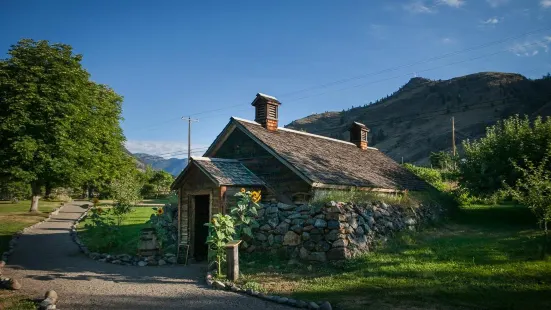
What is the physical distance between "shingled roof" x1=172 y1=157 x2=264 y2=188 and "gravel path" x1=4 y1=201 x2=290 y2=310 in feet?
10.5

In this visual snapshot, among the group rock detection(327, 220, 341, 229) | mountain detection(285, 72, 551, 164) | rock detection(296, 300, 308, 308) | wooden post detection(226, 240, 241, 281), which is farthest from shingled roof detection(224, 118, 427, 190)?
mountain detection(285, 72, 551, 164)

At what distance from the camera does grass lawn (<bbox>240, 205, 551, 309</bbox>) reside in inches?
298

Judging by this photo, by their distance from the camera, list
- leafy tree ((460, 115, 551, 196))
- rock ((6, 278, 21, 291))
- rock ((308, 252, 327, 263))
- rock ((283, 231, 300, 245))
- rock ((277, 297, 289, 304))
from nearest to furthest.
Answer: rock ((277, 297, 289, 304)), rock ((6, 278, 21, 291)), rock ((308, 252, 327, 263)), rock ((283, 231, 300, 245)), leafy tree ((460, 115, 551, 196))

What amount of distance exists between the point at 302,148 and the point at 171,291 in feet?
31.5

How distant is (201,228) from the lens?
14.6 metres

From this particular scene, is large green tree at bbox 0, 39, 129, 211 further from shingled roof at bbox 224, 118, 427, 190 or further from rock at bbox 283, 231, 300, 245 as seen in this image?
rock at bbox 283, 231, 300, 245

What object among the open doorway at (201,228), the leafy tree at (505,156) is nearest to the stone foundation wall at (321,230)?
the open doorway at (201,228)

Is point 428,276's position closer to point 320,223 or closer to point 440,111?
point 320,223

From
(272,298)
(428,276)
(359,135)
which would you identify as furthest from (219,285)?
(359,135)

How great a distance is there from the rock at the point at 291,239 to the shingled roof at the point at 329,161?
81.6 inches

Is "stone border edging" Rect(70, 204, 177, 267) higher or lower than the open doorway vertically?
lower

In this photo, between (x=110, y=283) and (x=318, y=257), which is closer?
(x=110, y=283)

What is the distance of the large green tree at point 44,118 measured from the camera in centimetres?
2239

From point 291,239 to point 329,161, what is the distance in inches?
236
